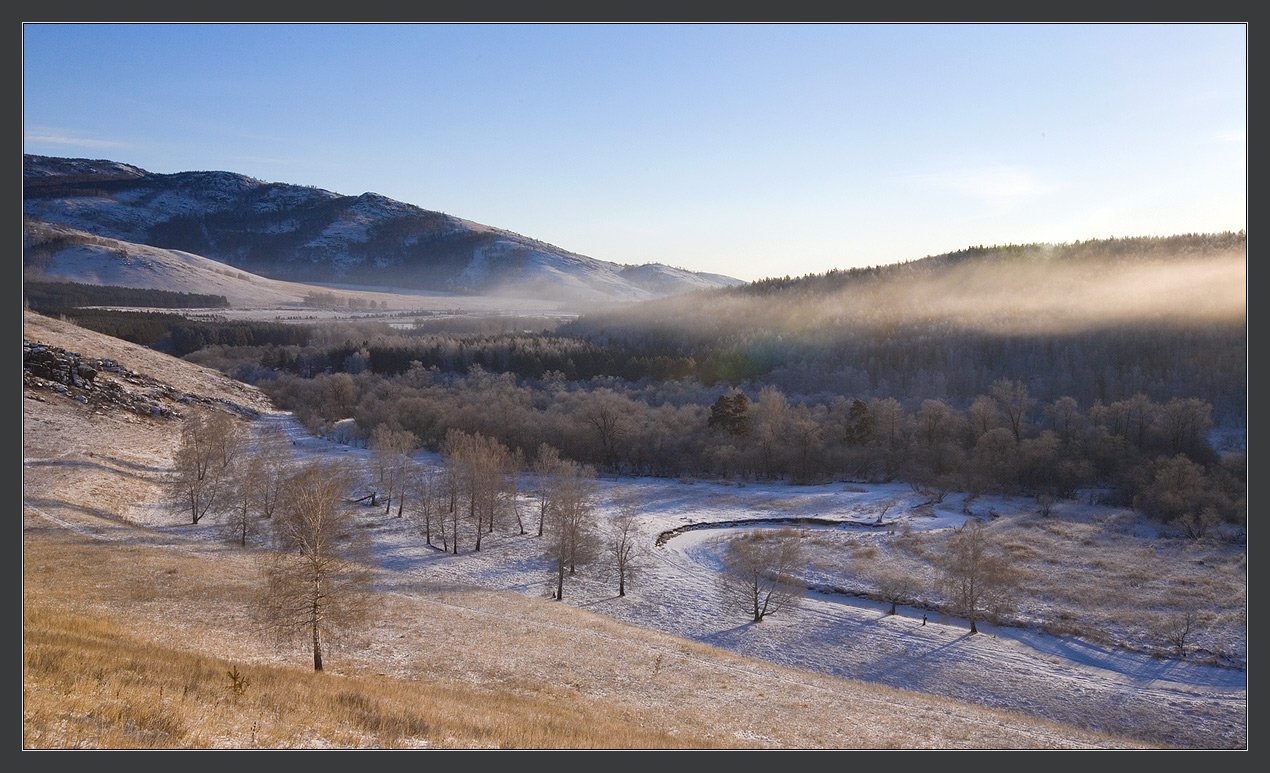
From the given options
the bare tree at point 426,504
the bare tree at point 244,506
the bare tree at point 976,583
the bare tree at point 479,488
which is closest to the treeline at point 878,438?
the bare tree at point 479,488

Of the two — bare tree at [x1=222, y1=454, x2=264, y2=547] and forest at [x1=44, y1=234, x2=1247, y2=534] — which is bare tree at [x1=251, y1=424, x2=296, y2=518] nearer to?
bare tree at [x1=222, y1=454, x2=264, y2=547]

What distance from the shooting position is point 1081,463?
80.6 m

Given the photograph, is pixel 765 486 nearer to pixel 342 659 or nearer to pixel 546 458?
pixel 546 458

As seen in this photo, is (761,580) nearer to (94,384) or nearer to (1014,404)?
(1014,404)

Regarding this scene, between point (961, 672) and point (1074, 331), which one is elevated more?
point (1074, 331)

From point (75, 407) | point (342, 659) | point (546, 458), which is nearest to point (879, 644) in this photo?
point (342, 659)

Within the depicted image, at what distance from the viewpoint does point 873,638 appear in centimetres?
4216

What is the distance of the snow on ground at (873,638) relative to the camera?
3328 centimetres

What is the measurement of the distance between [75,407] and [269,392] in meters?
51.0

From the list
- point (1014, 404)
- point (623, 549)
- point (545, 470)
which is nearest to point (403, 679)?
point (623, 549)

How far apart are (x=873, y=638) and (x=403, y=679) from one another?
2767 centimetres

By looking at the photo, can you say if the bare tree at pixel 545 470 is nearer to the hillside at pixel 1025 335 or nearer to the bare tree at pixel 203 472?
the bare tree at pixel 203 472

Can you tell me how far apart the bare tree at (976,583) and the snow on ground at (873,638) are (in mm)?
1557

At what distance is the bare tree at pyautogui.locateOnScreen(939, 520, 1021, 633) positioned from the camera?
4534 centimetres
